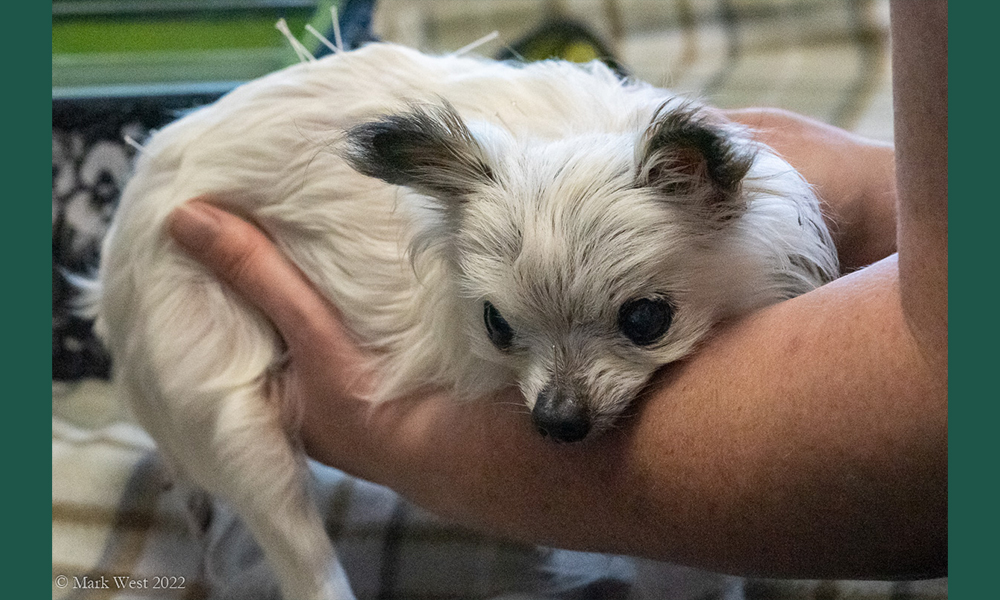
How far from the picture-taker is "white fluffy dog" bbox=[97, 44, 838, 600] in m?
0.91

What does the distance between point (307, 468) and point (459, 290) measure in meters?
0.44

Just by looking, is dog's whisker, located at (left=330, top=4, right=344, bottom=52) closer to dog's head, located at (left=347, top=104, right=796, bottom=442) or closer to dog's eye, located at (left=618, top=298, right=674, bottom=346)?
dog's head, located at (left=347, top=104, right=796, bottom=442)

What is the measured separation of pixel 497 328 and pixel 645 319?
0.59 ft

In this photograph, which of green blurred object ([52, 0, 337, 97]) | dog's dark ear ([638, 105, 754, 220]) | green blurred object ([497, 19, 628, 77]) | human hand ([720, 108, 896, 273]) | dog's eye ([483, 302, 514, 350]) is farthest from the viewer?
green blurred object ([497, 19, 628, 77])

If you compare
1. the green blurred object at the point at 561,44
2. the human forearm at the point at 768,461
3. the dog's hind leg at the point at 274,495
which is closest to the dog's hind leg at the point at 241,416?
the dog's hind leg at the point at 274,495

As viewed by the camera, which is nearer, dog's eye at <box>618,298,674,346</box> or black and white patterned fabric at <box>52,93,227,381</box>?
dog's eye at <box>618,298,674,346</box>

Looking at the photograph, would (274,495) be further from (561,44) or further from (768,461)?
(561,44)

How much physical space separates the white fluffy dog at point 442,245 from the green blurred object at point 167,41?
0.40m

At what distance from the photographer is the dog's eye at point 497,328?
0.98 metres

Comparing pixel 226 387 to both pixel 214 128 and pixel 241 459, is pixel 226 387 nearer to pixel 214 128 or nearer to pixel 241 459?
pixel 241 459


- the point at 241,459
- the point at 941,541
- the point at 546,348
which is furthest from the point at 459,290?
the point at 941,541

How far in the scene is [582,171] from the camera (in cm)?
93

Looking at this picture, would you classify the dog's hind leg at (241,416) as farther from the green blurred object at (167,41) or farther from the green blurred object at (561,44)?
the green blurred object at (561,44)

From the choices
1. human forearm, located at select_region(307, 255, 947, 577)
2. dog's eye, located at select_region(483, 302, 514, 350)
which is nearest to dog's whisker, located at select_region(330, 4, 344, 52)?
dog's eye, located at select_region(483, 302, 514, 350)
